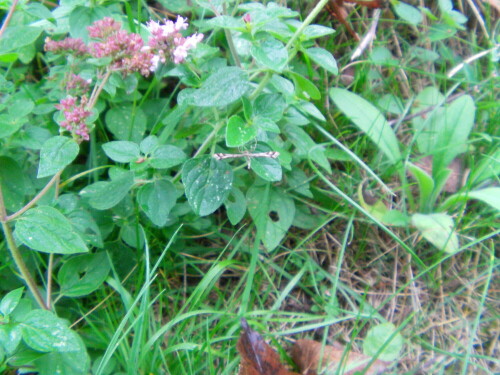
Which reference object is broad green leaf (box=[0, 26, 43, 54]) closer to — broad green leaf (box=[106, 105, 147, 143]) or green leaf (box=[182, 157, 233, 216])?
broad green leaf (box=[106, 105, 147, 143])

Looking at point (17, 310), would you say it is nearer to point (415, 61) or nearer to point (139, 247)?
point (139, 247)

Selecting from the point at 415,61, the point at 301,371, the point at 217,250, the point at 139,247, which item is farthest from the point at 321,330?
the point at 415,61

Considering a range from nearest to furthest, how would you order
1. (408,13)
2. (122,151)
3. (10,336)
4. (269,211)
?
(10,336)
(122,151)
(269,211)
(408,13)

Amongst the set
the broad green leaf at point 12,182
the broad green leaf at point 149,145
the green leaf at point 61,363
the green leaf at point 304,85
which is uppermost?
the green leaf at point 304,85

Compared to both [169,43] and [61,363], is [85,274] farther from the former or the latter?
[169,43]

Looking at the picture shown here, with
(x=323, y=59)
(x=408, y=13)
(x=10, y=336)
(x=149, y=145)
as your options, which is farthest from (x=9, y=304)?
(x=408, y=13)

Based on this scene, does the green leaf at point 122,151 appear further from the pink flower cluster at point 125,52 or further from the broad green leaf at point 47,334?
the broad green leaf at point 47,334

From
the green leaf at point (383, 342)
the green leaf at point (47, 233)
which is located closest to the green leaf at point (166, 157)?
the green leaf at point (47, 233)
